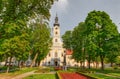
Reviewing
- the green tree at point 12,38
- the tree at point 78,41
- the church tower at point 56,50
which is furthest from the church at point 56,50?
the green tree at point 12,38

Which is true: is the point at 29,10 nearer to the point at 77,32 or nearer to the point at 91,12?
the point at 91,12

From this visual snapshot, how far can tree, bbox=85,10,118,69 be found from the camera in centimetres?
5031

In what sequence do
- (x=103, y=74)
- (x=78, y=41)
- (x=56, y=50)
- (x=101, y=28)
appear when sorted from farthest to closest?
(x=56, y=50), (x=78, y=41), (x=101, y=28), (x=103, y=74)

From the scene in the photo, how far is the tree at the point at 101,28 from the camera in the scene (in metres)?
50.3

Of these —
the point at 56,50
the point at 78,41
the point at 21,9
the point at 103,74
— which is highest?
the point at 56,50

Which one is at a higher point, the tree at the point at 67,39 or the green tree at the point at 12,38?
the tree at the point at 67,39

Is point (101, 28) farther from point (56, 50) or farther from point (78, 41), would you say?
point (56, 50)

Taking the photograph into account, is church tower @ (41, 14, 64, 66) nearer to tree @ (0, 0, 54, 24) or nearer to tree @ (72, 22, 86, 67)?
tree @ (72, 22, 86, 67)

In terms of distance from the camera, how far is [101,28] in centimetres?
5272

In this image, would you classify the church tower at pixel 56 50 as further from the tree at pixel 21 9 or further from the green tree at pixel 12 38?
the tree at pixel 21 9

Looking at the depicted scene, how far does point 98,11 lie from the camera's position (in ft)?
179

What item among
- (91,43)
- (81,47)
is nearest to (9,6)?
(91,43)

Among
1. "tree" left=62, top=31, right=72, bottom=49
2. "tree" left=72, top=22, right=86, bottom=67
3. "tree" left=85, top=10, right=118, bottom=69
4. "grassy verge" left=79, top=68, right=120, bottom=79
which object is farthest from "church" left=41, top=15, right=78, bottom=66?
"grassy verge" left=79, top=68, right=120, bottom=79

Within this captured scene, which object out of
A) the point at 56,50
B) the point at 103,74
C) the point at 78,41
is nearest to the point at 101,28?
the point at 103,74
